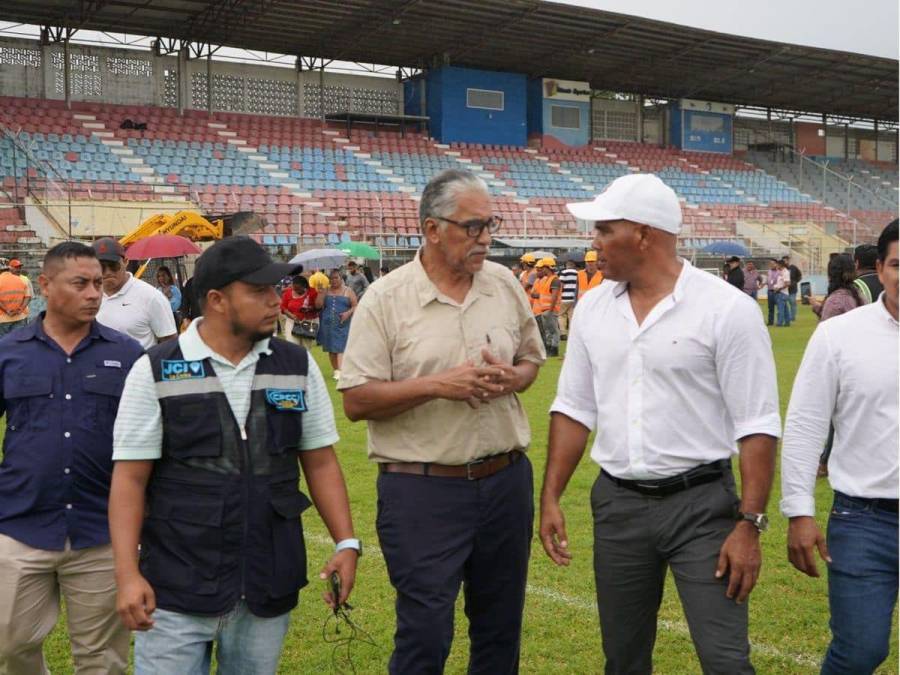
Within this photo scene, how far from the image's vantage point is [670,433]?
3.31 metres

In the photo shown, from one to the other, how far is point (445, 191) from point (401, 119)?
37.7 m

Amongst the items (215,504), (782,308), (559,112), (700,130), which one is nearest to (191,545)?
(215,504)

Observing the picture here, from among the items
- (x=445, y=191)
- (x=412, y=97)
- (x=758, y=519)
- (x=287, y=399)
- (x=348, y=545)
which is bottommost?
(x=348, y=545)

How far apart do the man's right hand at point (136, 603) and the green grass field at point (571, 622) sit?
195 centimetres

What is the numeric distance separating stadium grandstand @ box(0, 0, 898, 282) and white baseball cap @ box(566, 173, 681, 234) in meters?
21.6

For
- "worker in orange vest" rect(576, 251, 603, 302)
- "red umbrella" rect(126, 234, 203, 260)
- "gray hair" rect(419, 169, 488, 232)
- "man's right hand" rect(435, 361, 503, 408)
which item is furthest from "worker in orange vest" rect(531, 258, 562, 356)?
"man's right hand" rect(435, 361, 503, 408)

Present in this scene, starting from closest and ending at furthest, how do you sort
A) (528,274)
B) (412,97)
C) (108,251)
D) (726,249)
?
(108,251) → (528,274) → (726,249) → (412,97)

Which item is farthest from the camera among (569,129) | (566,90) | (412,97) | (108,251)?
(569,129)

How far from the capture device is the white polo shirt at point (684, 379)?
3.22 metres

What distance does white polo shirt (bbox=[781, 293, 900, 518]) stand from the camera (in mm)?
3271

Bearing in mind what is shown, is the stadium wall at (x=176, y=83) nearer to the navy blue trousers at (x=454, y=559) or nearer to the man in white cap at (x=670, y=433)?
the navy blue trousers at (x=454, y=559)

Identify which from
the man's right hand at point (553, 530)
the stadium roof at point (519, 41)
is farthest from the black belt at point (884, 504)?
the stadium roof at point (519, 41)

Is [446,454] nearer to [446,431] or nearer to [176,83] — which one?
[446,431]

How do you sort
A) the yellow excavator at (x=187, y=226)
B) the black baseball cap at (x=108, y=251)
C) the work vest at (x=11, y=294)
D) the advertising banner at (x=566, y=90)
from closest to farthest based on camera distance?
1. the black baseball cap at (x=108, y=251)
2. the work vest at (x=11, y=294)
3. the yellow excavator at (x=187, y=226)
4. the advertising banner at (x=566, y=90)
